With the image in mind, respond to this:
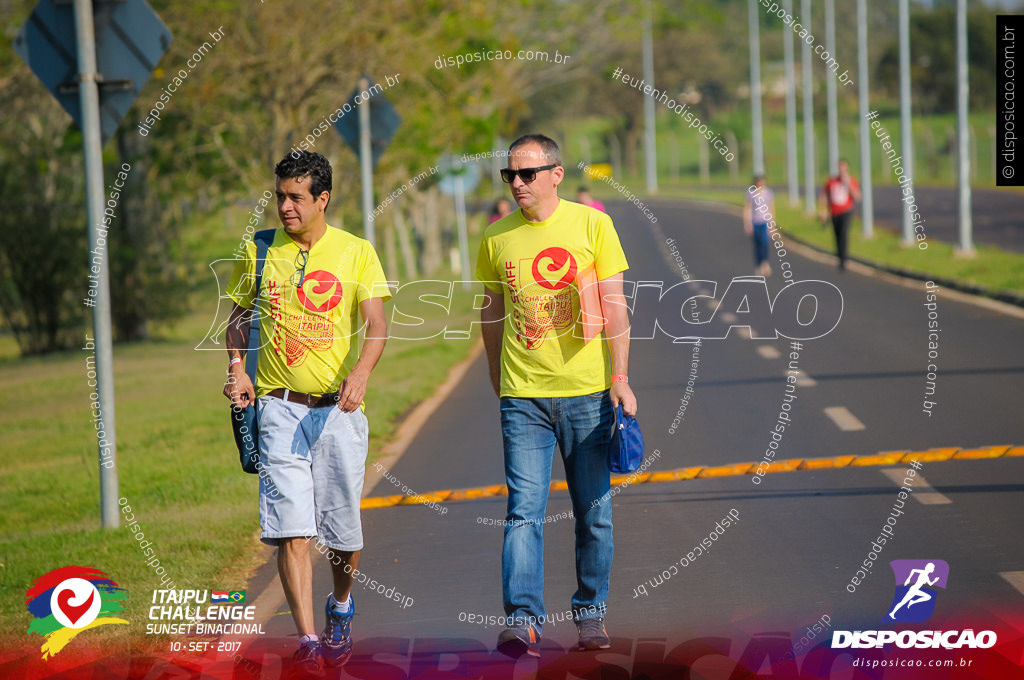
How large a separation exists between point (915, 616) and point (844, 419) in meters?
5.35

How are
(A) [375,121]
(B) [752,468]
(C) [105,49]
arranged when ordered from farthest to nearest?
(A) [375,121], (B) [752,468], (C) [105,49]

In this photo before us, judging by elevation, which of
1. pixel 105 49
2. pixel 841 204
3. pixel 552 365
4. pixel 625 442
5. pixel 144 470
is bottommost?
pixel 144 470

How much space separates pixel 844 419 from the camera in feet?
35.2

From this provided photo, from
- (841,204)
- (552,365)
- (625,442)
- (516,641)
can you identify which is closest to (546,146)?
(552,365)

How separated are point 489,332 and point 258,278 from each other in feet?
3.06

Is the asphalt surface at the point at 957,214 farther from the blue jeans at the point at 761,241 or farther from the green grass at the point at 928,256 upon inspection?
the blue jeans at the point at 761,241

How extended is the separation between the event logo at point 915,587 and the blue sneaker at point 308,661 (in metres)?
2.19

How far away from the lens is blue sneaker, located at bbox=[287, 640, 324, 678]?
16.7 ft

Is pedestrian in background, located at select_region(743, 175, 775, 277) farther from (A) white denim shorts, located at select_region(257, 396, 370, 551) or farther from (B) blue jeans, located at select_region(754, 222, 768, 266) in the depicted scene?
(A) white denim shorts, located at select_region(257, 396, 370, 551)

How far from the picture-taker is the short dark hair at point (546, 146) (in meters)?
5.25

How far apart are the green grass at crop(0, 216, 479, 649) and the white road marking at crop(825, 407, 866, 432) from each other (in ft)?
11.6

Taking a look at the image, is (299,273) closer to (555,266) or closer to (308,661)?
(555,266)

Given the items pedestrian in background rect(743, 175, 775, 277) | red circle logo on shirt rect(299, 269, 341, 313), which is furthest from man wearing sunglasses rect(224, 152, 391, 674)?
pedestrian in background rect(743, 175, 775, 277)

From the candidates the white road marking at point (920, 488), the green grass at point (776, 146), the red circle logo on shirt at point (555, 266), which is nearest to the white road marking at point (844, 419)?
the white road marking at point (920, 488)
